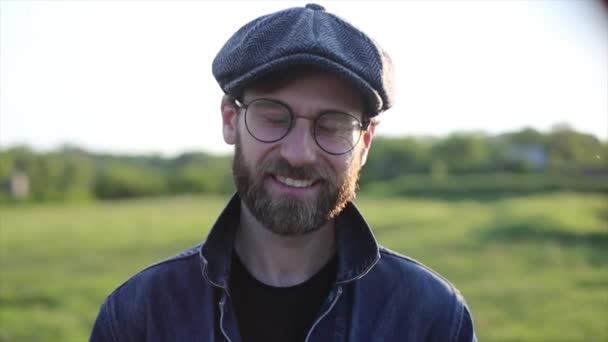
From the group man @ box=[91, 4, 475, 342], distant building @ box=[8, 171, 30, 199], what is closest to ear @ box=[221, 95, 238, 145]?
man @ box=[91, 4, 475, 342]

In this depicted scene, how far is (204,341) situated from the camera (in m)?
1.99

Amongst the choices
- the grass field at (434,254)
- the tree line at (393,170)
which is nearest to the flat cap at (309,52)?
the grass field at (434,254)

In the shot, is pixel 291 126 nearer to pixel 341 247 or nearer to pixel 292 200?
pixel 292 200

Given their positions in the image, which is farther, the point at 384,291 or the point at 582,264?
the point at 582,264

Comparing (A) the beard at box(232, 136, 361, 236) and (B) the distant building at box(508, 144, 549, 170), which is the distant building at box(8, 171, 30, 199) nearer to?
(B) the distant building at box(508, 144, 549, 170)

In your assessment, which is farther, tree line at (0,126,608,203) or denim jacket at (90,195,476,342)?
tree line at (0,126,608,203)

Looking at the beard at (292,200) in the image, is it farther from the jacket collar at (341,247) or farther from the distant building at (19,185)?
the distant building at (19,185)

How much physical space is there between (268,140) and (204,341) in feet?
1.99

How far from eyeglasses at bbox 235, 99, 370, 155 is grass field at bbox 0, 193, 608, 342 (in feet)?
23.1

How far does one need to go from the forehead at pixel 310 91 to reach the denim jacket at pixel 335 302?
0.38 metres

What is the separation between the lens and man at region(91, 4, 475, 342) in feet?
6.31

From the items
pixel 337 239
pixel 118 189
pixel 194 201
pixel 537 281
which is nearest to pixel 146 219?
pixel 194 201

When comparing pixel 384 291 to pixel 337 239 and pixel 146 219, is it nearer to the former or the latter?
pixel 337 239

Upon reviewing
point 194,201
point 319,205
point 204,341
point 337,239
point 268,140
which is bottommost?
point 194,201
